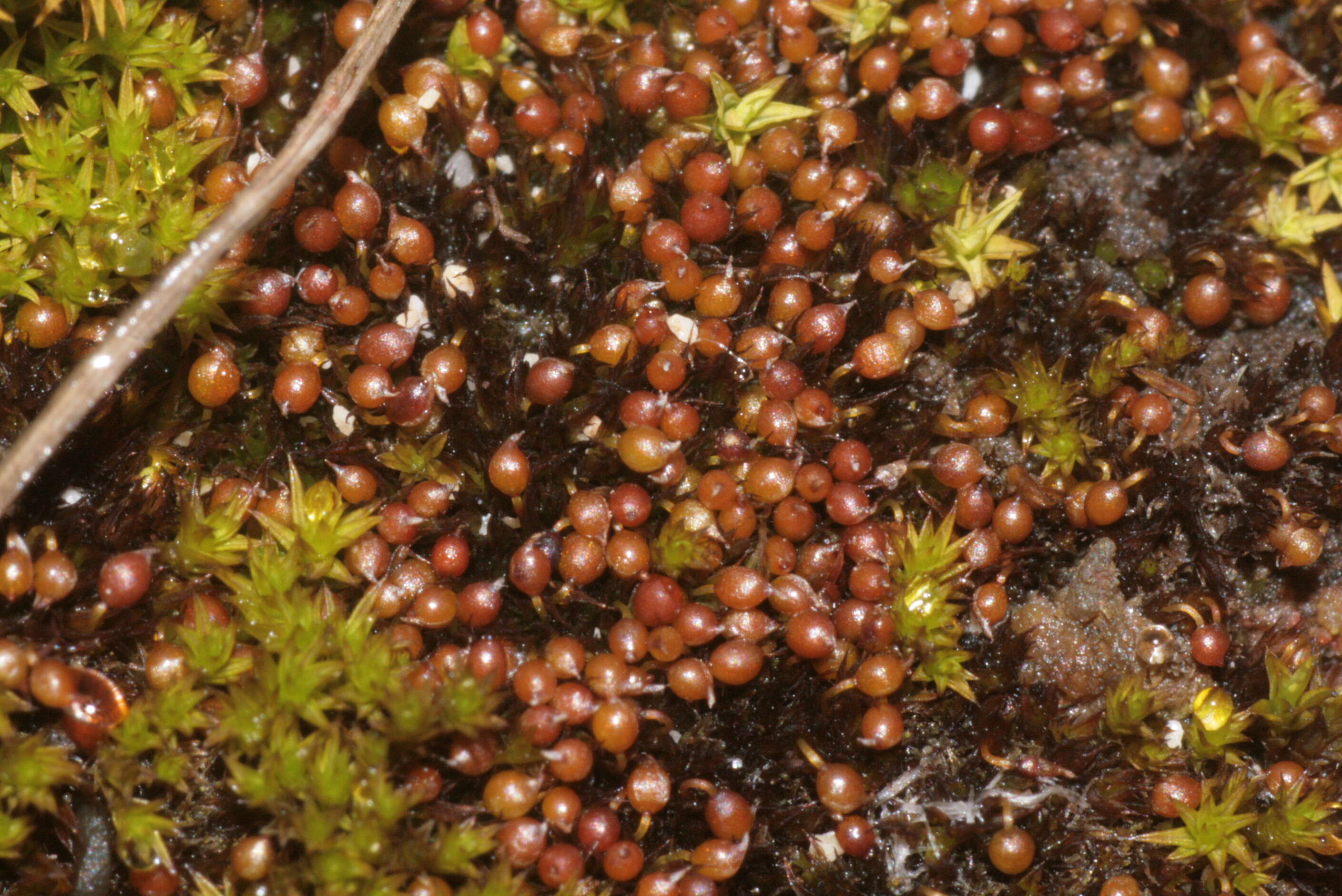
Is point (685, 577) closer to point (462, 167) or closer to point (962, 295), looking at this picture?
point (962, 295)

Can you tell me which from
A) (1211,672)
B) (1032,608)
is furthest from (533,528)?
(1211,672)

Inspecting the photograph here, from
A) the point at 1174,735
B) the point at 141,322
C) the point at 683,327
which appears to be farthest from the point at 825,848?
the point at 141,322

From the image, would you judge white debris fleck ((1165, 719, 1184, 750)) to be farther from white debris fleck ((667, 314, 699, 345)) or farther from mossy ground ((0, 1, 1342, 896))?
white debris fleck ((667, 314, 699, 345))

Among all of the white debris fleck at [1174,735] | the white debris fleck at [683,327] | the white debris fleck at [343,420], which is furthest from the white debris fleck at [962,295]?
the white debris fleck at [343,420]

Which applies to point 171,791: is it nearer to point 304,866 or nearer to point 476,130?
point 304,866

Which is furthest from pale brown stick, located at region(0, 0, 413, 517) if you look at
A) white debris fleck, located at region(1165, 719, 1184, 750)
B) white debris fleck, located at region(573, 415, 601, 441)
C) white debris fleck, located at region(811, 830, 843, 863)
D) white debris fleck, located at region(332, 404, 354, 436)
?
white debris fleck, located at region(1165, 719, 1184, 750)
